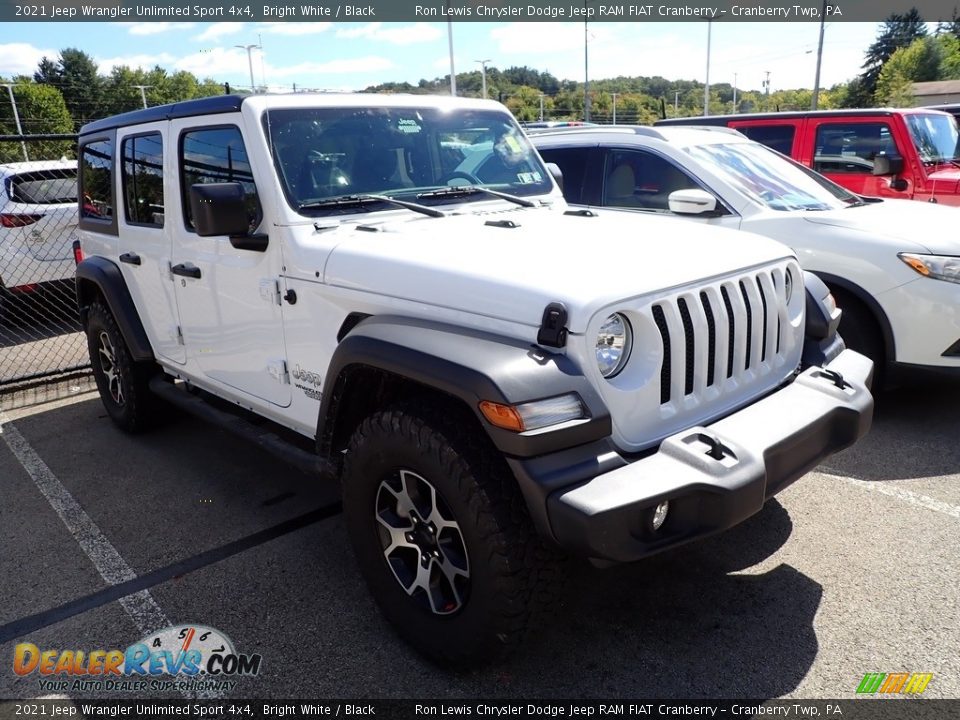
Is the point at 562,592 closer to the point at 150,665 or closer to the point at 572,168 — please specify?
the point at 150,665

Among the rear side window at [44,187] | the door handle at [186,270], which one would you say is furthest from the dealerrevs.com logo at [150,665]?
the rear side window at [44,187]

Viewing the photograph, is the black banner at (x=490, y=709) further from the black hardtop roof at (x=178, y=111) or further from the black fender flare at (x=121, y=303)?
the black hardtop roof at (x=178, y=111)

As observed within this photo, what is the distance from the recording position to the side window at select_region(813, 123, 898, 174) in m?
7.45

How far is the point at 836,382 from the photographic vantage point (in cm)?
288

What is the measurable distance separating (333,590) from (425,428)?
1.19 m

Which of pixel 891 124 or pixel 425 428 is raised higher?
pixel 891 124

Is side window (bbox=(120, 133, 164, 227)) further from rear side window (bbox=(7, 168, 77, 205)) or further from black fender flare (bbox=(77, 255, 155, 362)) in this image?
rear side window (bbox=(7, 168, 77, 205))

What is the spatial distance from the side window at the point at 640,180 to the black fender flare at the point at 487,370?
3.67m

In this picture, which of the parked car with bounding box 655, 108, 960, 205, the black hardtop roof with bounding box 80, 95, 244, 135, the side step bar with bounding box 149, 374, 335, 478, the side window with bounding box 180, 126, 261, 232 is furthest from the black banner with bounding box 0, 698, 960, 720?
the parked car with bounding box 655, 108, 960, 205

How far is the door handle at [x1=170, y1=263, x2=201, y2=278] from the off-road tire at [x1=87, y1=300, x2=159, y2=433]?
113cm

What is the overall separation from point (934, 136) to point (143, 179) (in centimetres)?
798

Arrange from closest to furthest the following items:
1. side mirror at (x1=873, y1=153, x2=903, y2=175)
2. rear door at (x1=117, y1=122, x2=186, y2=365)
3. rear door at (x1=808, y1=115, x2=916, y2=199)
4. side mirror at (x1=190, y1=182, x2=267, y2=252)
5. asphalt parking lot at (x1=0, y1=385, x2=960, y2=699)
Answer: asphalt parking lot at (x1=0, y1=385, x2=960, y2=699), side mirror at (x1=190, y1=182, x2=267, y2=252), rear door at (x1=117, y1=122, x2=186, y2=365), side mirror at (x1=873, y1=153, x2=903, y2=175), rear door at (x1=808, y1=115, x2=916, y2=199)

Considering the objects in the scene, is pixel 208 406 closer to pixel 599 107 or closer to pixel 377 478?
pixel 377 478

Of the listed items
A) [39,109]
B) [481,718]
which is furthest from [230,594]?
[39,109]
